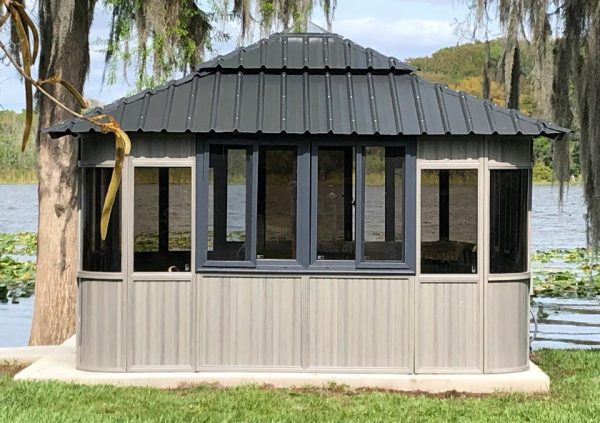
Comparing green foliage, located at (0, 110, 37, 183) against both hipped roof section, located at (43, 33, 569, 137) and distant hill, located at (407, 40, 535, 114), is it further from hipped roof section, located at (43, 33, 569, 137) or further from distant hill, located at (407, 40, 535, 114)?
distant hill, located at (407, 40, 535, 114)

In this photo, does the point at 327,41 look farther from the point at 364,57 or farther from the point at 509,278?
the point at 509,278

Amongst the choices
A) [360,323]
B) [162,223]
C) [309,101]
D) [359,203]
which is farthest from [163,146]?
[360,323]

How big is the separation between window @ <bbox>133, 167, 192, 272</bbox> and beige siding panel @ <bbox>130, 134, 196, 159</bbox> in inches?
5.0

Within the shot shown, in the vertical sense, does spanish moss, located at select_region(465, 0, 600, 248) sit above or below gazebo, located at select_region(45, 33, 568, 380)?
above

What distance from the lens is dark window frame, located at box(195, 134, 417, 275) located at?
736 cm

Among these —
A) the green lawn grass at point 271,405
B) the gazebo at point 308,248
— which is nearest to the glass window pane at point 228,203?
the gazebo at point 308,248

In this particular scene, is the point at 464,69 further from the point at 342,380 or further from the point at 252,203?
the point at 342,380

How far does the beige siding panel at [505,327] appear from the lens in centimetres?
738

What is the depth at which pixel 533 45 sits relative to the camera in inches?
411

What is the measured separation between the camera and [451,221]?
24.8ft

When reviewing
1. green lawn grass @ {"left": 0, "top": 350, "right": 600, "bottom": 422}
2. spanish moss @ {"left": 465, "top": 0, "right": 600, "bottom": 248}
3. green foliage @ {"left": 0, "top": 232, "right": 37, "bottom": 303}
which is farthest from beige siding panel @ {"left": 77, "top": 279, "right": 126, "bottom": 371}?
green foliage @ {"left": 0, "top": 232, "right": 37, "bottom": 303}

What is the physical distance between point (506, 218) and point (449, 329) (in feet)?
3.29

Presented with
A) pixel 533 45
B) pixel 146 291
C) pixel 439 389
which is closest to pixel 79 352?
pixel 146 291

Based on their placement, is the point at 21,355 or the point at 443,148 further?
the point at 21,355
